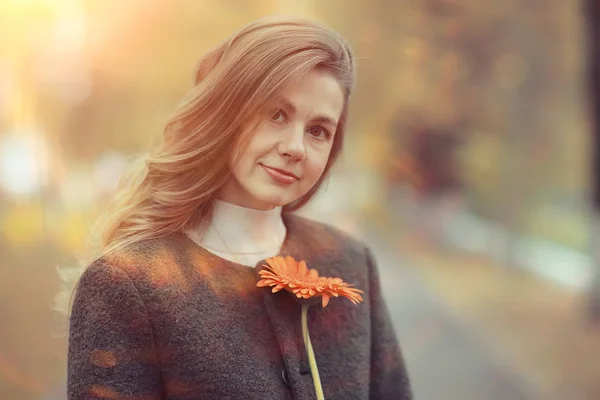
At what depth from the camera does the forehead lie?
740 mm

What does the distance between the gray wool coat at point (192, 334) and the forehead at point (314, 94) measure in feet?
0.68

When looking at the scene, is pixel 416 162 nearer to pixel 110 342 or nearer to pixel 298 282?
pixel 298 282

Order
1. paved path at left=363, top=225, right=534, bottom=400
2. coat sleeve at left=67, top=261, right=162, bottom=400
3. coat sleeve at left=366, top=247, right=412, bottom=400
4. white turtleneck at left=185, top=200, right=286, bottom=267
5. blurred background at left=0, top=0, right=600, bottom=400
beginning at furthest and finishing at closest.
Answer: paved path at left=363, top=225, right=534, bottom=400 → blurred background at left=0, top=0, right=600, bottom=400 → coat sleeve at left=366, top=247, right=412, bottom=400 → white turtleneck at left=185, top=200, right=286, bottom=267 → coat sleeve at left=67, top=261, right=162, bottom=400

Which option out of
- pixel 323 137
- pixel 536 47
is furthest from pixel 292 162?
pixel 536 47

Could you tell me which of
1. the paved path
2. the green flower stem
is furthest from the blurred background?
the green flower stem

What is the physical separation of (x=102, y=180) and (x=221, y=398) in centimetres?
52

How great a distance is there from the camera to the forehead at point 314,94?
2.43 feet

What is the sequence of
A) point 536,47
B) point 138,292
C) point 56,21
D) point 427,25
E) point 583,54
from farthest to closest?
1. point 583,54
2. point 536,47
3. point 427,25
4. point 56,21
5. point 138,292

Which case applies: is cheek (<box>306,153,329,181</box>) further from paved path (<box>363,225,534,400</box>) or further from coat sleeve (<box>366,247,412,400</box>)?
paved path (<box>363,225,534,400</box>)

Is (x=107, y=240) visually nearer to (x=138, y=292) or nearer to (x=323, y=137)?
(x=138, y=292)

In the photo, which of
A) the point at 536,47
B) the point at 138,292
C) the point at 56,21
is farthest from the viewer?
the point at 536,47

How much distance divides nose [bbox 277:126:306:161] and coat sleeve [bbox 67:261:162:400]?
0.79 feet

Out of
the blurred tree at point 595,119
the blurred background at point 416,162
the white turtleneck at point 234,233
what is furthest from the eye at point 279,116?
the blurred tree at point 595,119

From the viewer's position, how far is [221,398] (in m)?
0.72
